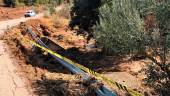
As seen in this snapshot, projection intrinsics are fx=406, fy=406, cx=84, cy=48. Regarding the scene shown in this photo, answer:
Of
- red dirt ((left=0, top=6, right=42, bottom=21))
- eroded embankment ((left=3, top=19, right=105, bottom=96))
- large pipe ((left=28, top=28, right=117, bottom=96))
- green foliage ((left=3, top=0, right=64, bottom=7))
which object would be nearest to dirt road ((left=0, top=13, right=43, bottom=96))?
eroded embankment ((left=3, top=19, right=105, bottom=96))

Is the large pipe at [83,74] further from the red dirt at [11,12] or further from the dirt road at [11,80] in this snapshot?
the red dirt at [11,12]

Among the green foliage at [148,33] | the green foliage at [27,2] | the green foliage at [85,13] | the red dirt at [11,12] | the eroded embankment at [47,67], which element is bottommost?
the red dirt at [11,12]

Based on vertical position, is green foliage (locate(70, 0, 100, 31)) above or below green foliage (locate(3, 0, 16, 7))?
above

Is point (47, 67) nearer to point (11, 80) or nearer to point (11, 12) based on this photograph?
point (11, 80)

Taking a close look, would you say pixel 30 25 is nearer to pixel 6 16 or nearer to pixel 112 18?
pixel 6 16

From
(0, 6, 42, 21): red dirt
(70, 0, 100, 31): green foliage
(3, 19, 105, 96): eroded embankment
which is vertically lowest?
(0, 6, 42, 21): red dirt

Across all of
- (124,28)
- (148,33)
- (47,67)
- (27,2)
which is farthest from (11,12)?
(148,33)

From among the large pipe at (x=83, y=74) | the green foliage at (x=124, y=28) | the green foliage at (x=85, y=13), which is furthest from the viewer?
the green foliage at (x=85, y=13)

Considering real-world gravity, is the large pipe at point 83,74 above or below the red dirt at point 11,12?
above

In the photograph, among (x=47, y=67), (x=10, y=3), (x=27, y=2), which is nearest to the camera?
(x=47, y=67)

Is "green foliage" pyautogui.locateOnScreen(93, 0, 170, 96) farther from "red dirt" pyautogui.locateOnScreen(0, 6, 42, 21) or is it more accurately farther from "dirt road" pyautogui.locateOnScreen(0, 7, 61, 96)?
"red dirt" pyautogui.locateOnScreen(0, 6, 42, 21)

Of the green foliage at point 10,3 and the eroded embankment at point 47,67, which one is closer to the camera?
the eroded embankment at point 47,67

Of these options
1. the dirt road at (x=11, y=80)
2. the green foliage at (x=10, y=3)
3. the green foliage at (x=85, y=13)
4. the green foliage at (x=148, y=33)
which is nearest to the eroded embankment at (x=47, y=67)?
the dirt road at (x=11, y=80)

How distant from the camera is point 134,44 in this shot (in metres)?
12.1
